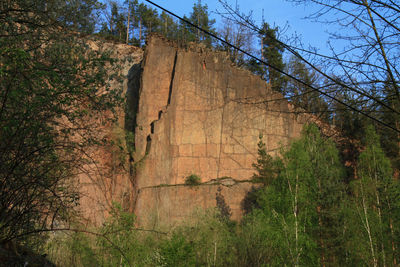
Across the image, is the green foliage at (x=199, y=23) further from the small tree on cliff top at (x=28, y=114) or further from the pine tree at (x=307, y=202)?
the small tree on cliff top at (x=28, y=114)

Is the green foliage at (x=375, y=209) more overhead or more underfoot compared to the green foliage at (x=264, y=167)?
more underfoot

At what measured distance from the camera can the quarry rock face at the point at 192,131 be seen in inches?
669

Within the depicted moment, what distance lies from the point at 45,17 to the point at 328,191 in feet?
45.8

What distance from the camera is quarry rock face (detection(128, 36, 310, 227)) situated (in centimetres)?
1700

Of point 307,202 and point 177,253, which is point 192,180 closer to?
point 177,253

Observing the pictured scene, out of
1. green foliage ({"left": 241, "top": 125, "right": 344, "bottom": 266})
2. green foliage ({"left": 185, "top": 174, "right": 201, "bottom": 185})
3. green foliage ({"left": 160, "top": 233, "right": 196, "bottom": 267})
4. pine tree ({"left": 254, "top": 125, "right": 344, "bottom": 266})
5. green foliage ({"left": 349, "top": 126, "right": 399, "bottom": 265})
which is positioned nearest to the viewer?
green foliage ({"left": 160, "top": 233, "right": 196, "bottom": 267})

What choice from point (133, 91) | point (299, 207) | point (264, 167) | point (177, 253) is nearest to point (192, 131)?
point (264, 167)

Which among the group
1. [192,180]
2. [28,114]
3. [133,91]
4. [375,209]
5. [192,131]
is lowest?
[375,209]

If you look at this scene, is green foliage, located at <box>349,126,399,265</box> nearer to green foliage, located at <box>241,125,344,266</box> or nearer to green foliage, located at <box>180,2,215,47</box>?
green foliage, located at <box>241,125,344,266</box>

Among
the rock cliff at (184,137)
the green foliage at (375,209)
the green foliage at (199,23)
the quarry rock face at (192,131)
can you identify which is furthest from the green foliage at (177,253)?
the green foliage at (199,23)

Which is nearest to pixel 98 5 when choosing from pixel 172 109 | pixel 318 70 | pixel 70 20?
pixel 70 20

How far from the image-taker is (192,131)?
1823cm

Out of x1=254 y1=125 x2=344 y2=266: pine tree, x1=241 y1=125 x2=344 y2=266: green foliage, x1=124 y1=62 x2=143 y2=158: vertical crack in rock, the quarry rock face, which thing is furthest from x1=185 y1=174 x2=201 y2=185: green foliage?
x1=124 y1=62 x2=143 y2=158: vertical crack in rock

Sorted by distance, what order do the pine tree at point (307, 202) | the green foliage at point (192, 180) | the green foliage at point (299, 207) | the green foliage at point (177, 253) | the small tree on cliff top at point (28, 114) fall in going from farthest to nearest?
the green foliage at point (192, 180), the pine tree at point (307, 202), the green foliage at point (299, 207), the green foliage at point (177, 253), the small tree on cliff top at point (28, 114)
